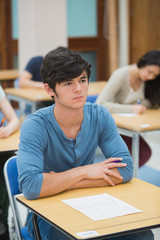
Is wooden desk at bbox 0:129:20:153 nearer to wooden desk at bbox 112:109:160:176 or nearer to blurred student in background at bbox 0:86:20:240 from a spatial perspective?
blurred student in background at bbox 0:86:20:240

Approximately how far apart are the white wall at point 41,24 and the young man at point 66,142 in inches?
185

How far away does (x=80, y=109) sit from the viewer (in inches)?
82.5

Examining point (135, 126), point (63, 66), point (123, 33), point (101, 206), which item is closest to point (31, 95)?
point (135, 126)

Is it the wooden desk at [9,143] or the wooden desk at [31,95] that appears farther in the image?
the wooden desk at [31,95]

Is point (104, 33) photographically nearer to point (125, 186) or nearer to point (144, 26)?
point (144, 26)

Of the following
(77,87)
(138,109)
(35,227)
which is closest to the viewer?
(35,227)

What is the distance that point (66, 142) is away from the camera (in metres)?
2.04

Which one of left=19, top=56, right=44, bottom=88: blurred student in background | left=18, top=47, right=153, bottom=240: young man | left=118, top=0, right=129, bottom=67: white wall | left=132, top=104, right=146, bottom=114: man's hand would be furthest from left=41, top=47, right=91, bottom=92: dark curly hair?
left=118, top=0, right=129, bottom=67: white wall

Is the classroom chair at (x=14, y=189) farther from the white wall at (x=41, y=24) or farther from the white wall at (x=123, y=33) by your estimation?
the white wall at (x=123, y=33)

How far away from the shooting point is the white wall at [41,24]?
659 cm

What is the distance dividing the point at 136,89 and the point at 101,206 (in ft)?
7.94

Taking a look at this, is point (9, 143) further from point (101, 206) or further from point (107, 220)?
point (107, 220)

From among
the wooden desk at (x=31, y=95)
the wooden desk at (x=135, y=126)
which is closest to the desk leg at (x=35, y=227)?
the wooden desk at (x=135, y=126)

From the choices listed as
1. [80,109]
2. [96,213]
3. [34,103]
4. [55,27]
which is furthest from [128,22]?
[96,213]
